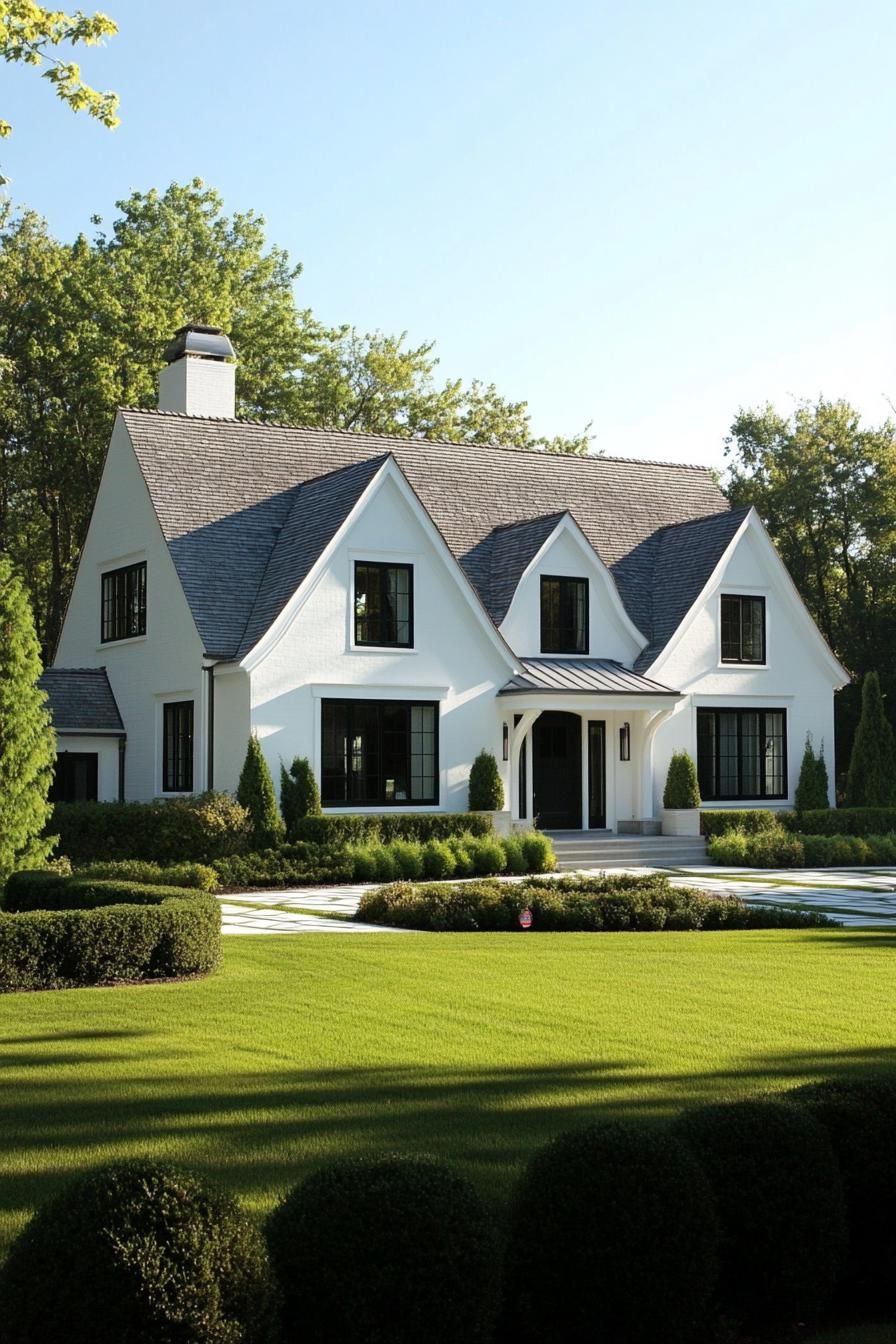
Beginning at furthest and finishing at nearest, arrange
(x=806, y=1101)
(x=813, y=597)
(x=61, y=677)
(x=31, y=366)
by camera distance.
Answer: (x=813, y=597) → (x=31, y=366) → (x=61, y=677) → (x=806, y=1101)

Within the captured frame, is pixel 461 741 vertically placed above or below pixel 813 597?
below

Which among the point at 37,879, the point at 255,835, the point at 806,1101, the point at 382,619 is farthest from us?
the point at 382,619

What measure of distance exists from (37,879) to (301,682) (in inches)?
471

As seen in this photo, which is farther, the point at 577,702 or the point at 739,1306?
the point at 577,702

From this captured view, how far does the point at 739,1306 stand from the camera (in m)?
5.62

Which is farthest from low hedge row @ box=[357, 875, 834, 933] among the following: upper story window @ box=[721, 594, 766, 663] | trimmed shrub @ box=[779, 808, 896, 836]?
upper story window @ box=[721, 594, 766, 663]

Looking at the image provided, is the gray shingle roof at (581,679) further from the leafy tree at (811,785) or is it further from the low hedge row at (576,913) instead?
the low hedge row at (576,913)

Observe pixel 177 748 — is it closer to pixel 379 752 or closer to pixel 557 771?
pixel 379 752

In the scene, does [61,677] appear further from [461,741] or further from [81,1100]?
[81,1100]

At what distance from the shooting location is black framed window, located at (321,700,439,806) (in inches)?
1099

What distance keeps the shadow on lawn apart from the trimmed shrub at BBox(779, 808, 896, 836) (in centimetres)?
2198

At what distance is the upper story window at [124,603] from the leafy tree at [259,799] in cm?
520

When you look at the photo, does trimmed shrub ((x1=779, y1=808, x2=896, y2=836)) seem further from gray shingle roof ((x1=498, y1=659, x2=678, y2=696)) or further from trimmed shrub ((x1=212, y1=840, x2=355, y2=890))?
trimmed shrub ((x1=212, y1=840, x2=355, y2=890))

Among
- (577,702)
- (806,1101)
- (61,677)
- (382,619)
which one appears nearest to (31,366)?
(61,677)
